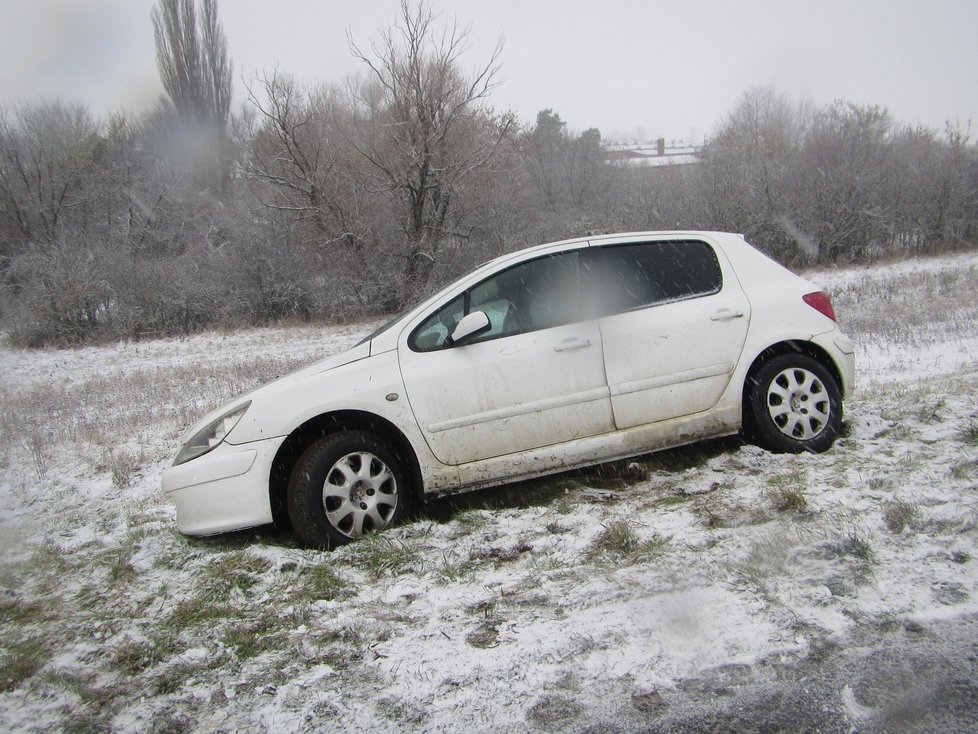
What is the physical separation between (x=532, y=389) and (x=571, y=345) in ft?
1.22

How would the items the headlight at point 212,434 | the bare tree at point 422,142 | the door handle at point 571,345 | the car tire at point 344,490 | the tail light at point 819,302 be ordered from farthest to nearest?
the bare tree at point 422,142 < the tail light at point 819,302 < the door handle at point 571,345 < the headlight at point 212,434 < the car tire at point 344,490

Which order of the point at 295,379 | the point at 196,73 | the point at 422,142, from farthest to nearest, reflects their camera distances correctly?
the point at 196,73, the point at 422,142, the point at 295,379

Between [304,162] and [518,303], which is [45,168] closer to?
[304,162]

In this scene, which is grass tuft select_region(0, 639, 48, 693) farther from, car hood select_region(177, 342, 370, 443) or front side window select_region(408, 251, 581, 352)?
front side window select_region(408, 251, 581, 352)

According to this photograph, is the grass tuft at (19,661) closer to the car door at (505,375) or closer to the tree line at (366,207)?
the car door at (505,375)

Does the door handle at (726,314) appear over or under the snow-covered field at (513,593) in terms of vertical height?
over

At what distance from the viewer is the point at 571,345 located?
13.7ft

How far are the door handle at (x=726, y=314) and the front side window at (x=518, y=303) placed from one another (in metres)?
0.91

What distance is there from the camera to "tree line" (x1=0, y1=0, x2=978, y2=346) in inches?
780

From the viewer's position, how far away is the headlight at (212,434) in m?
3.90

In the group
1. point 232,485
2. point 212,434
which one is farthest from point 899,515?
point 212,434

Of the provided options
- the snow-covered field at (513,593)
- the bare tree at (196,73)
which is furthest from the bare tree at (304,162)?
the snow-covered field at (513,593)

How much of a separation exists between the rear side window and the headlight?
2314 mm

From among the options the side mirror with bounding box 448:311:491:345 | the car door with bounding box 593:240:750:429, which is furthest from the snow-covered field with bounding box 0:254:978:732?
the side mirror with bounding box 448:311:491:345
